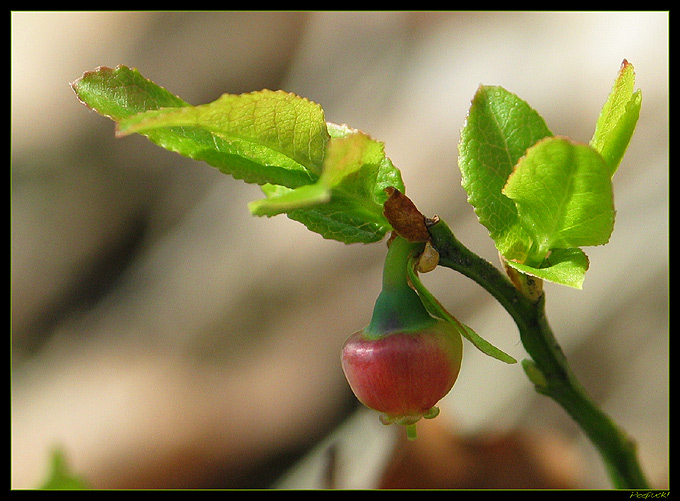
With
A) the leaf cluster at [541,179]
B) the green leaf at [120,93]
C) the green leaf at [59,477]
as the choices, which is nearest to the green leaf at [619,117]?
the leaf cluster at [541,179]

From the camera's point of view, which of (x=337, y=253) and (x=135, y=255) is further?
(x=135, y=255)

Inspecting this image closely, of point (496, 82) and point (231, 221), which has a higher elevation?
point (496, 82)

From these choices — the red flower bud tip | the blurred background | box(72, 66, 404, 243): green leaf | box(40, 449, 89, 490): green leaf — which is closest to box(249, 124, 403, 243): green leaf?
box(72, 66, 404, 243): green leaf

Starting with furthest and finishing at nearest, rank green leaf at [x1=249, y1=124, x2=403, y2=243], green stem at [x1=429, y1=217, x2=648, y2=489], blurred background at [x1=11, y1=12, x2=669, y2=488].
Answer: blurred background at [x1=11, y1=12, x2=669, y2=488] → green stem at [x1=429, y1=217, x2=648, y2=489] → green leaf at [x1=249, y1=124, x2=403, y2=243]

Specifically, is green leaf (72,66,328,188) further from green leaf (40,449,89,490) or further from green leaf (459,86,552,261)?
green leaf (40,449,89,490)
